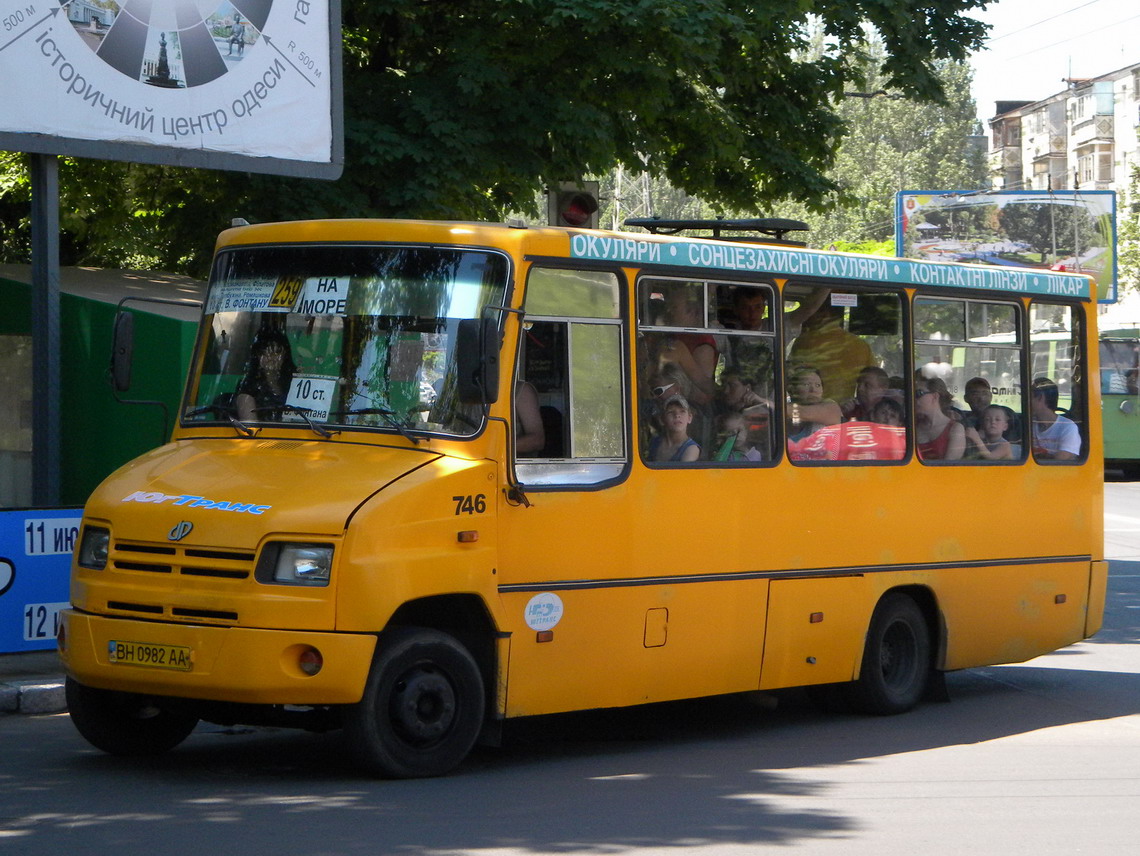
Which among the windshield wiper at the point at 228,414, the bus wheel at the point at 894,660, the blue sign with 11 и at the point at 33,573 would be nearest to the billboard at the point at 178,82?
the blue sign with 11 и at the point at 33,573

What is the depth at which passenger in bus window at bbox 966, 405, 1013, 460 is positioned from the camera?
36.0 feet

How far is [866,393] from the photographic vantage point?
1040 cm

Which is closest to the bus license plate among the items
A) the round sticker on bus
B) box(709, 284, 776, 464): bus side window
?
the round sticker on bus

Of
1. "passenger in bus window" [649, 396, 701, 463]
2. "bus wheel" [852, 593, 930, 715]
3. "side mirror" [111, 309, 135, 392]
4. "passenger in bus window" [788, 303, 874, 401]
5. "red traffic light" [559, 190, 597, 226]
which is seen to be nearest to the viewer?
"side mirror" [111, 309, 135, 392]

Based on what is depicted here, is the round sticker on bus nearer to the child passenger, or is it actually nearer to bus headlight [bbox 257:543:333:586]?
bus headlight [bbox 257:543:333:586]

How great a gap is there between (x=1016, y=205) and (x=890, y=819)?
42590 mm

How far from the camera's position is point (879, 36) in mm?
20094

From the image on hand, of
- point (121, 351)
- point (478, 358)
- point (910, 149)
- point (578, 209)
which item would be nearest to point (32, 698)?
point (121, 351)

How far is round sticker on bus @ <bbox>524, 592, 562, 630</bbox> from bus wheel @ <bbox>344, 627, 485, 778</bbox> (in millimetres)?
393

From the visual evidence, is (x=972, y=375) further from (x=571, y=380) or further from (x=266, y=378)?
(x=266, y=378)

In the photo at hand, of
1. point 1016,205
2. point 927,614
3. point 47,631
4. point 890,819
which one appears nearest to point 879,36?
point 927,614

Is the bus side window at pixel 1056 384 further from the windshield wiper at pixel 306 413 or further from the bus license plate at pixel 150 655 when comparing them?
the bus license plate at pixel 150 655

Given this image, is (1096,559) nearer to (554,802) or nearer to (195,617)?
(554,802)

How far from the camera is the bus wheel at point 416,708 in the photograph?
7.50 meters
